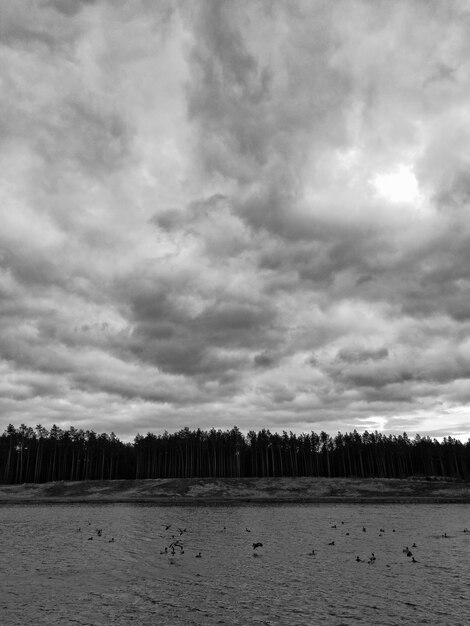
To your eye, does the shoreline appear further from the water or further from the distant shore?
the water

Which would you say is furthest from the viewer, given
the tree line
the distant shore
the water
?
the tree line

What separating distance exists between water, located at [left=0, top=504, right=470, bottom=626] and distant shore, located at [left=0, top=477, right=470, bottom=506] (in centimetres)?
5235

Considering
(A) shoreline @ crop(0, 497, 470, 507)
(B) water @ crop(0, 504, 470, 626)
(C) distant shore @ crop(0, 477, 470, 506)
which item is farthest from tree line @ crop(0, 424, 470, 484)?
(B) water @ crop(0, 504, 470, 626)

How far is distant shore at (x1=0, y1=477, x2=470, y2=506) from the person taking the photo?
10369 centimetres

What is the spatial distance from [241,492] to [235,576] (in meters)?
94.0

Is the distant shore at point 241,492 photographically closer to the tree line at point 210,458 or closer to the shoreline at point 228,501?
the shoreline at point 228,501

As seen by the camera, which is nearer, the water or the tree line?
the water

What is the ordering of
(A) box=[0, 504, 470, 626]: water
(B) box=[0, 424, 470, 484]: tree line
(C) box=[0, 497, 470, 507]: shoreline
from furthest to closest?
(B) box=[0, 424, 470, 484]: tree line
(C) box=[0, 497, 470, 507]: shoreline
(A) box=[0, 504, 470, 626]: water

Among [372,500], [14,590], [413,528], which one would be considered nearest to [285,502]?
[372,500]

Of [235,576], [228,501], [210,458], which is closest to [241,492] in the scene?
[228,501]

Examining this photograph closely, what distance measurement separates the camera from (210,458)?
539 feet

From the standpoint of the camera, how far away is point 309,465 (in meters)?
168

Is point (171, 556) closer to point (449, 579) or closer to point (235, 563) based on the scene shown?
point (235, 563)

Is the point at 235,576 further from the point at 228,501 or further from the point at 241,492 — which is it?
the point at 241,492
